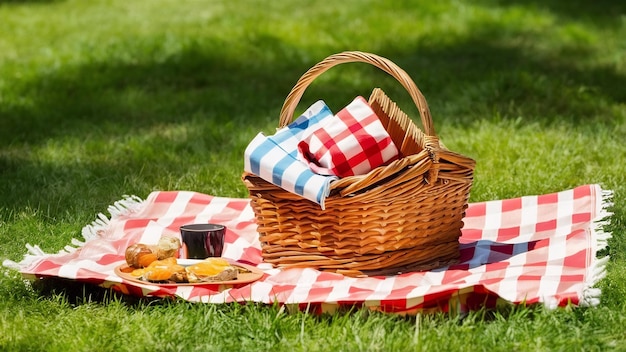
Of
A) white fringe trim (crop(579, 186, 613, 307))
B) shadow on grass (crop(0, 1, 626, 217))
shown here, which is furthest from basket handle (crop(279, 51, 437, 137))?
shadow on grass (crop(0, 1, 626, 217))

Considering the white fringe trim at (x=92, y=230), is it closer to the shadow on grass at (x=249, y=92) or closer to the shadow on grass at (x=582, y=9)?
the shadow on grass at (x=249, y=92)

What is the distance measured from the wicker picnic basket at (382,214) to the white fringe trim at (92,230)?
727mm

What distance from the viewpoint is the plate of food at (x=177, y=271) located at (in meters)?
2.93

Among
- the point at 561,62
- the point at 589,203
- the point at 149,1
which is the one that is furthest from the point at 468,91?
the point at 149,1

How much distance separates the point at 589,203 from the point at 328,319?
56.4 inches

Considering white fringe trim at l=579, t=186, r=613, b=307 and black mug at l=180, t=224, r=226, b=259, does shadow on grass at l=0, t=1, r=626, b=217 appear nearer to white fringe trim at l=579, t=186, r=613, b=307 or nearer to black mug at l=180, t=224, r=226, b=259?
black mug at l=180, t=224, r=226, b=259

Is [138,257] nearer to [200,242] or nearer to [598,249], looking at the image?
[200,242]

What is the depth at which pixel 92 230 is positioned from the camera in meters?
3.63

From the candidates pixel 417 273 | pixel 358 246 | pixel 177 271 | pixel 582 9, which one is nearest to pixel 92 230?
pixel 177 271

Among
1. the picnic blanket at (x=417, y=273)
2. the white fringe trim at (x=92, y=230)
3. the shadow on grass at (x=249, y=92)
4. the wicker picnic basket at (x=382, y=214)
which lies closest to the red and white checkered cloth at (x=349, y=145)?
the wicker picnic basket at (x=382, y=214)

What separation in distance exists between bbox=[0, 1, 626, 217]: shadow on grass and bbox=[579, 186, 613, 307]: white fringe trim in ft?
5.65

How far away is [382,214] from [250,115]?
2889 mm

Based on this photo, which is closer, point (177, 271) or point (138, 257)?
point (177, 271)

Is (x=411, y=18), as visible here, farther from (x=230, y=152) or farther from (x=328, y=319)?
(x=328, y=319)
